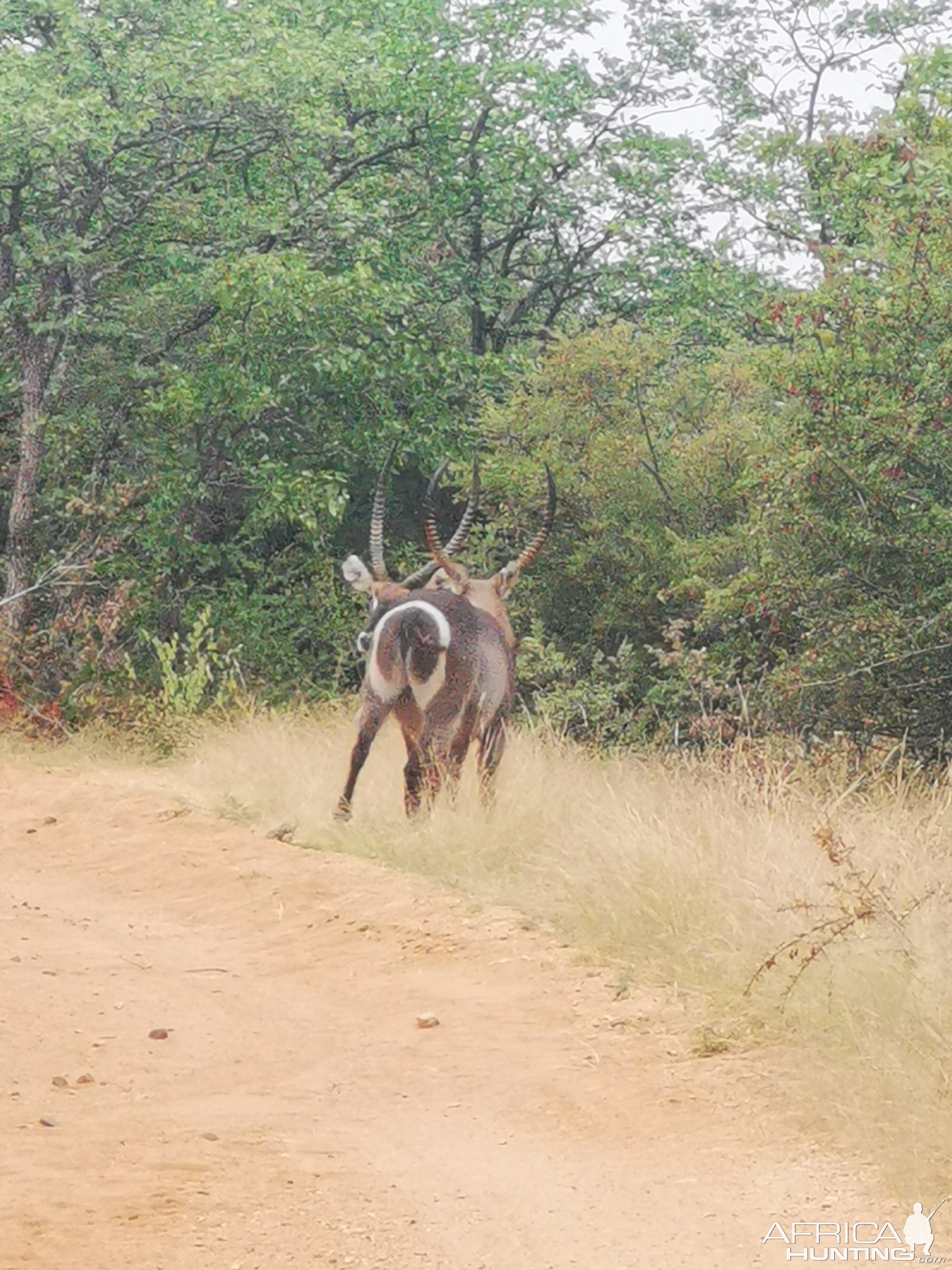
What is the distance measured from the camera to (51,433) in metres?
16.7

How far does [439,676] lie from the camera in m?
9.91

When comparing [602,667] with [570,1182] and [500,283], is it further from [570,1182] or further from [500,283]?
[570,1182]

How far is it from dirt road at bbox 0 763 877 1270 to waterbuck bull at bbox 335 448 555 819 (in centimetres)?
96

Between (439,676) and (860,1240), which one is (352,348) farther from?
(860,1240)

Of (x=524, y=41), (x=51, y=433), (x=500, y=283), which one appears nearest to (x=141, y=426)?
(x=51, y=433)

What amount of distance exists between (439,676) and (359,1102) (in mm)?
4167

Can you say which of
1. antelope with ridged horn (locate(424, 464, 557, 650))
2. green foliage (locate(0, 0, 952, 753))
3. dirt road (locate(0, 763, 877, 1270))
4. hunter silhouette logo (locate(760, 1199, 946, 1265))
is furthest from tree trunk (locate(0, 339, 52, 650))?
hunter silhouette logo (locate(760, 1199, 946, 1265))

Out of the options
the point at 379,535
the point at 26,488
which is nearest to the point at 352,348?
the point at 26,488

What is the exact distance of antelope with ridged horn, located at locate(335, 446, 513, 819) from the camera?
9914 millimetres

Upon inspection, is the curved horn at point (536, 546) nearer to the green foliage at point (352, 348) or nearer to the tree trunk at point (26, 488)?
the green foliage at point (352, 348)

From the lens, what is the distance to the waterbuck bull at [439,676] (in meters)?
9.91

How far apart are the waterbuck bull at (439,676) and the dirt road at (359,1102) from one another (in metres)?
0.96

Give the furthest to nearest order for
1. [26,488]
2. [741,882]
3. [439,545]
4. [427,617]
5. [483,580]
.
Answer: [26,488] → [483,580] → [439,545] → [427,617] → [741,882]

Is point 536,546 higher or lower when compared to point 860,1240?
higher
